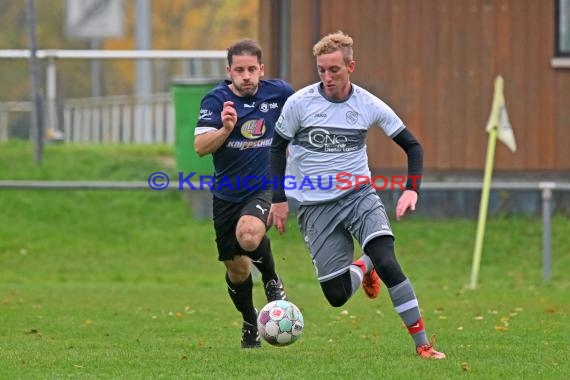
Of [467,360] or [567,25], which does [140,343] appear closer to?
[467,360]

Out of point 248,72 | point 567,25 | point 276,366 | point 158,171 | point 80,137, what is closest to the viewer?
point 276,366

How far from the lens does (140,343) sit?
10.7 m

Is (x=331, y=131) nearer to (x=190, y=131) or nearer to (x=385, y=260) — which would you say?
(x=385, y=260)

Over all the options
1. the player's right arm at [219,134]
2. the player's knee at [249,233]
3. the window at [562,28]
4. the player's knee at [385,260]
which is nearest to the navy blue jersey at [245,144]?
the player's right arm at [219,134]

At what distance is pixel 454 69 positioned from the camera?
19859 millimetres

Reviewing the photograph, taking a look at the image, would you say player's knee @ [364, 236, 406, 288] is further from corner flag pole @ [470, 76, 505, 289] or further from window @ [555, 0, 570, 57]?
window @ [555, 0, 570, 57]

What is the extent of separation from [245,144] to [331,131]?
37.0 inches

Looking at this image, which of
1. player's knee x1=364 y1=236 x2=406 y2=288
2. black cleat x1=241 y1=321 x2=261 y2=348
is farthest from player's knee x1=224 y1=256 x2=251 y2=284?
player's knee x1=364 y1=236 x2=406 y2=288

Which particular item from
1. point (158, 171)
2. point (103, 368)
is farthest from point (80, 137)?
point (103, 368)

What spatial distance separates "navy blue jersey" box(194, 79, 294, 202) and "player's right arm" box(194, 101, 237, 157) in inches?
7.1

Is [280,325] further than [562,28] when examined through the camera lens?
No

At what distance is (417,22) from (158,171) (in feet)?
15.3

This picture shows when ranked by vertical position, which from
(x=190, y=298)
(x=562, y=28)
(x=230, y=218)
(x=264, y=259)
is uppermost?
(x=562, y=28)

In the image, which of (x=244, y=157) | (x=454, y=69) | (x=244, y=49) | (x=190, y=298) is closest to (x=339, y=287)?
(x=244, y=157)
